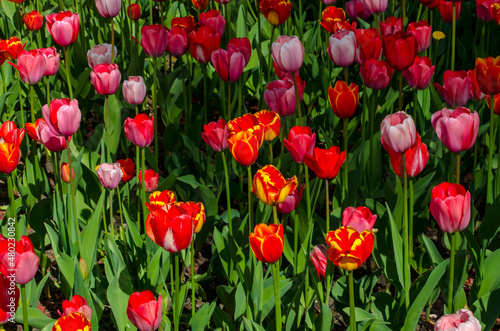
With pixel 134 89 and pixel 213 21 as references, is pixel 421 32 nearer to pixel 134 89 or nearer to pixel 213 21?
pixel 213 21

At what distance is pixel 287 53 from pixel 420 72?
0.45 m

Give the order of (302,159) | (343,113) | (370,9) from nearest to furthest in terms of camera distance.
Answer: (302,159), (343,113), (370,9)

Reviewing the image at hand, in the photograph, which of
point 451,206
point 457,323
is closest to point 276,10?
point 451,206

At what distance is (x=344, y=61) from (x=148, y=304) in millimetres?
1119

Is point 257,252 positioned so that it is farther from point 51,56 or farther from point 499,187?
point 51,56

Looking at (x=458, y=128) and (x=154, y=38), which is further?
(x=154, y=38)

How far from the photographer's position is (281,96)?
1907 millimetres

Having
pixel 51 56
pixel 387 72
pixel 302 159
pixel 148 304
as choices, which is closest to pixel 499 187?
pixel 387 72

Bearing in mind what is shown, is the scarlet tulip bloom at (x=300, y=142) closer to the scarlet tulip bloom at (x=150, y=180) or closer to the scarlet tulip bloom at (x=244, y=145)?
the scarlet tulip bloom at (x=244, y=145)

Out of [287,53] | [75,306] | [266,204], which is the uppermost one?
[287,53]

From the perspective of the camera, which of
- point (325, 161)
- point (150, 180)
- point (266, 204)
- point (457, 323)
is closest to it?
point (457, 323)

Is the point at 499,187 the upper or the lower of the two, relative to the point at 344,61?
lower

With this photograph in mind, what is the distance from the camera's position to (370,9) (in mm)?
2514

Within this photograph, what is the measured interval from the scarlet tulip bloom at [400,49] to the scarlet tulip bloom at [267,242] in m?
0.79
